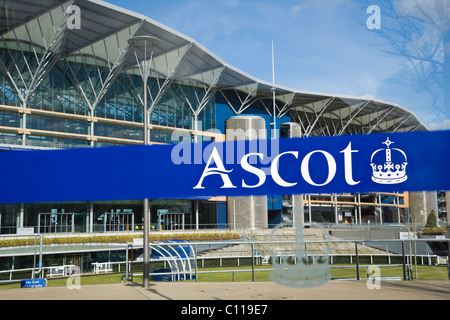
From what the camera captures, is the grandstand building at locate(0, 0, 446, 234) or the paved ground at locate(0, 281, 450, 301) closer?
the paved ground at locate(0, 281, 450, 301)

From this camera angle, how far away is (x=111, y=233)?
126 ft

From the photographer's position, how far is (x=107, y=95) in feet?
160

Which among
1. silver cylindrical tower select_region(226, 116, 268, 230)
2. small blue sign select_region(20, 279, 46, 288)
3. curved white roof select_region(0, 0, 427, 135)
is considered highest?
curved white roof select_region(0, 0, 427, 135)

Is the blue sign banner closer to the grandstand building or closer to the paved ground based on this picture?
the paved ground

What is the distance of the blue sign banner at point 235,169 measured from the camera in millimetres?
11945

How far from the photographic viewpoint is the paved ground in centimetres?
983

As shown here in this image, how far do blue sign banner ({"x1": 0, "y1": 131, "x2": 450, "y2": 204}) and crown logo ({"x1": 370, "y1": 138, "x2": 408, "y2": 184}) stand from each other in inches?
1.0

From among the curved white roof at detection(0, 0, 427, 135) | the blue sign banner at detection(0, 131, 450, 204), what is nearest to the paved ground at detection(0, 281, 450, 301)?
the blue sign banner at detection(0, 131, 450, 204)

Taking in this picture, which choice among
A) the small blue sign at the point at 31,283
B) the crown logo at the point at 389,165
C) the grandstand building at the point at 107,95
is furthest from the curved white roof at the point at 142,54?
the small blue sign at the point at 31,283

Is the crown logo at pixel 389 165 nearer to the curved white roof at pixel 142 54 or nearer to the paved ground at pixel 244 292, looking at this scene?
the paved ground at pixel 244 292

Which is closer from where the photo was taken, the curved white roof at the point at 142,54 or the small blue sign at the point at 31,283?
the small blue sign at the point at 31,283

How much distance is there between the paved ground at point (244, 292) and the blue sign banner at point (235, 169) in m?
2.46

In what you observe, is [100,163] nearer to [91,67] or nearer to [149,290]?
[149,290]
